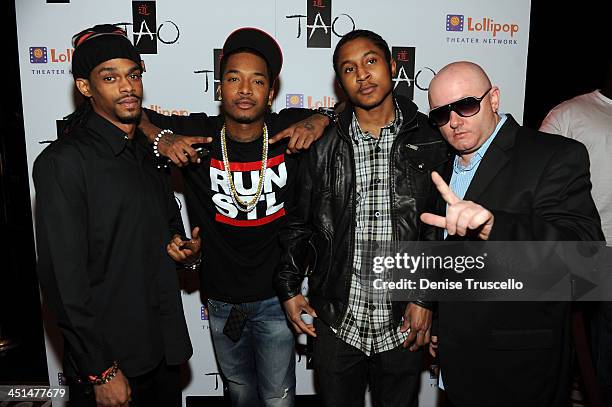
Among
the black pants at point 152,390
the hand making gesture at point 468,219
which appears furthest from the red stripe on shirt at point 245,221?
the hand making gesture at point 468,219

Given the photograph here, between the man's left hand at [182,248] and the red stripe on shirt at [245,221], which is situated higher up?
the red stripe on shirt at [245,221]

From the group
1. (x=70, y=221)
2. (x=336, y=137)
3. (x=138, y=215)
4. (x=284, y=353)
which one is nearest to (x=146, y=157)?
(x=138, y=215)

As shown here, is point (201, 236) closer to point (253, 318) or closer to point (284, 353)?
point (253, 318)

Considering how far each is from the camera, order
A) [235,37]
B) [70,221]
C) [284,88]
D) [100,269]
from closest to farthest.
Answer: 1. [70,221]
2. [100,269]
3. [235,37]
4. [284,88]

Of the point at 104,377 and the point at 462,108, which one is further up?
the point at 462,108

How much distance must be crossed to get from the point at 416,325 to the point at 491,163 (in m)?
0.74

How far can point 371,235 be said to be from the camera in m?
1.96

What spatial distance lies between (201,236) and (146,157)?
530 mm

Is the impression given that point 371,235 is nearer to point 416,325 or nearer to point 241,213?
point 416,325

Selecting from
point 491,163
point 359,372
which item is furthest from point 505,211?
point 359,372

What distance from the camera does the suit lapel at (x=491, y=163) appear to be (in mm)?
1629

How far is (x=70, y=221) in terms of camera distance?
1615 mm

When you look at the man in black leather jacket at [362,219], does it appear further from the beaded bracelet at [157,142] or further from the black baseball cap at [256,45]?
the beaded bracelet at [157,142]

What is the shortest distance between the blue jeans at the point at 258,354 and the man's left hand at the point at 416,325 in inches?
26.1
